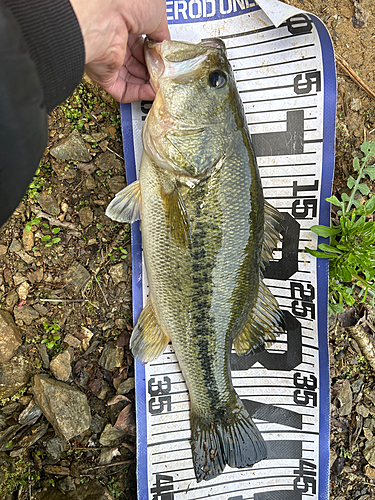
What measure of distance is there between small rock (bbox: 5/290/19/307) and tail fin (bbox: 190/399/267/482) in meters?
1.53

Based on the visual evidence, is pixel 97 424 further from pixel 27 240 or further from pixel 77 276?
pixel 27 240

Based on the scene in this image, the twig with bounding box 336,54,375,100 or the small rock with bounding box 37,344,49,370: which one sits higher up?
the twig with bounding box 336,54,375,100

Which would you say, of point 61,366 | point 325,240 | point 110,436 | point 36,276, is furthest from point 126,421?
point 325,240

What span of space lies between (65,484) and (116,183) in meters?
2.14

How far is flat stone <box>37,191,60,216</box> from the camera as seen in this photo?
225cm

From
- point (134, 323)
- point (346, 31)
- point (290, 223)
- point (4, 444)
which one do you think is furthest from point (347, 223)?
point (4, 444)

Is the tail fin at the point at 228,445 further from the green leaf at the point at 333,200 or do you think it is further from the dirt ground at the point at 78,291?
the green leaf at the point at 333,200

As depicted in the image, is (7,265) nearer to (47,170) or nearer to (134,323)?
(47,170)

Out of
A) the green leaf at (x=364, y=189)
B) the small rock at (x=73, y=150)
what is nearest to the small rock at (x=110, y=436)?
the small rock at (x=73, y=150)

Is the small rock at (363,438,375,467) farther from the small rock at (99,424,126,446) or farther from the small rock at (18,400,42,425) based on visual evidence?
the small rock at (18,400,42,425)

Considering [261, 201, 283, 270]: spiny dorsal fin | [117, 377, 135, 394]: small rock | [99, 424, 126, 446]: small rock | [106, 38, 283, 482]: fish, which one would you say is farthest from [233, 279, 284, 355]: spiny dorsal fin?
[99, 424, 126, 446]: small rock

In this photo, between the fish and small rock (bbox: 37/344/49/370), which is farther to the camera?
small rock (bbox: 37/344/49/370)

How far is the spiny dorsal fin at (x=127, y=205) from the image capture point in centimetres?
207

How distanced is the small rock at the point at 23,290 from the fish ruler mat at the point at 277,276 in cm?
75
